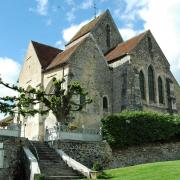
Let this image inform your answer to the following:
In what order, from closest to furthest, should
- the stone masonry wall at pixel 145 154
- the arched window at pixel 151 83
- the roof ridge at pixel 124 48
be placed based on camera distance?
the stone masonry wall at pixel 145 154, the roof ridge at pixel 124 48, the arched window at pixel 151 83

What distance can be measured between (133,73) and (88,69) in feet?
16.0

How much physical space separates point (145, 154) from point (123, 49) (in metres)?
15.8

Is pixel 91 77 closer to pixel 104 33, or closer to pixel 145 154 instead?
pixel 104 33

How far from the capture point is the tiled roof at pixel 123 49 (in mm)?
41994

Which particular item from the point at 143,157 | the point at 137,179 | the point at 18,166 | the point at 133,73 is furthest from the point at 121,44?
the point at 137,179

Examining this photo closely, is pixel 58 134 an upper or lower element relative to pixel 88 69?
lower

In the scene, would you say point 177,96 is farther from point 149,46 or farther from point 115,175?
point 115,175

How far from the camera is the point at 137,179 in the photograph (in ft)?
65.3

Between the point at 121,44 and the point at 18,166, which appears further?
the point at 121,44

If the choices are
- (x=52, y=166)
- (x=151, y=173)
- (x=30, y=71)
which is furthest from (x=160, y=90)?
(x=151, y=173)

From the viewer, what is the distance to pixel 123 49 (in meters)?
43.3

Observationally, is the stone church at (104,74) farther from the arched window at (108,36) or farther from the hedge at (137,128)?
the hedge at (137,128)

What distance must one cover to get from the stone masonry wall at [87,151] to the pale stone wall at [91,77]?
7576 millimetres

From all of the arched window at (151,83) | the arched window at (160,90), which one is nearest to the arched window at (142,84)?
the arched window at (151,83)
